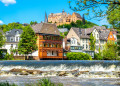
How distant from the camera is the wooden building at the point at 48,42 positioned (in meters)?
63.7

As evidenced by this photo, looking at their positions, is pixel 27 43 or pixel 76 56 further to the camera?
pixel 76 56

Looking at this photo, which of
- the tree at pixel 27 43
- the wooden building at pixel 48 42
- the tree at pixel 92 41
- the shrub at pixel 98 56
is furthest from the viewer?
the tree at pixel 92 41

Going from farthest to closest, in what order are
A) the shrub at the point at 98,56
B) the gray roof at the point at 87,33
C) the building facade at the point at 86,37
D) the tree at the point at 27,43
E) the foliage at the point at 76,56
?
the gray roof at the point at 87,33 → the building facade at the point at 86,37 → the shrub at the point at 98,56 → the foliage at the point at 76,56 → the tree at the point at 27,43

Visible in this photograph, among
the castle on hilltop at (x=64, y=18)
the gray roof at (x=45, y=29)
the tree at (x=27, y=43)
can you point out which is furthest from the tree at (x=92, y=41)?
the castle on hilltop at (x=64, y=18)

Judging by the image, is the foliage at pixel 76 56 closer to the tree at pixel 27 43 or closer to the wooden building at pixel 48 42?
the wooden building at pixel 48 42

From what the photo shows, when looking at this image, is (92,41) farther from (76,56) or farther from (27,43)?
(27,43)

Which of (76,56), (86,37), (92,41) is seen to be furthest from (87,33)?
(76,56)

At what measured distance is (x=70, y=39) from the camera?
254 ft

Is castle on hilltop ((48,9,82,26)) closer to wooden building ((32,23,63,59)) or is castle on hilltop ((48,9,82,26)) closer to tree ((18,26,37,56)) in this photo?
wooden building ((32,23,63,59))

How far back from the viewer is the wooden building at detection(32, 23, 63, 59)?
6372 centimetres

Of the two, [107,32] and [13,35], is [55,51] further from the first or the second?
[107,32]

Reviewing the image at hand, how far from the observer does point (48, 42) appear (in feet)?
214

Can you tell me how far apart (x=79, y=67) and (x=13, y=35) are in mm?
40808

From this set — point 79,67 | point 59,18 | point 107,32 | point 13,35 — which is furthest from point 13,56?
point 59,18
